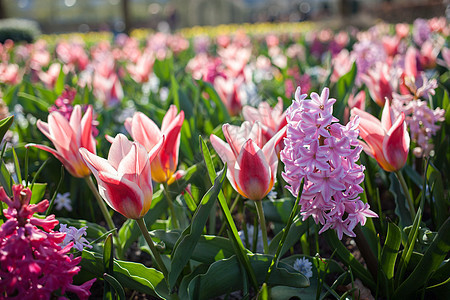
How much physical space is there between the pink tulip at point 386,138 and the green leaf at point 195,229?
0.45 meters

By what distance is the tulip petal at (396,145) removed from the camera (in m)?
1.33

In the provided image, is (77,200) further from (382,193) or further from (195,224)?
(382,193)

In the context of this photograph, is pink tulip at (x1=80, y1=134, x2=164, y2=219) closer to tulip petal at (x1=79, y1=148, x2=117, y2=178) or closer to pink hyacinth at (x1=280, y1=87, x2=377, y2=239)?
tulip petal at (x1=79, y1=148, x2=117, y2=178)

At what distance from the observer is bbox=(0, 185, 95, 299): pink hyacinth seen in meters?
0.94

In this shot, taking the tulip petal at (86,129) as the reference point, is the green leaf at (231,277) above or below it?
below

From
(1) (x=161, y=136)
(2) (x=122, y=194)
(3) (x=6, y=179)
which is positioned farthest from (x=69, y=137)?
(2) (x=122, y=194)

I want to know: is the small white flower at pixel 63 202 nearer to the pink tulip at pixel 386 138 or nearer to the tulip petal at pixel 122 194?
the tulip petal at pixel 122 194

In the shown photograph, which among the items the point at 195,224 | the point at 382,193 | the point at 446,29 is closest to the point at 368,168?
the point at 382,193

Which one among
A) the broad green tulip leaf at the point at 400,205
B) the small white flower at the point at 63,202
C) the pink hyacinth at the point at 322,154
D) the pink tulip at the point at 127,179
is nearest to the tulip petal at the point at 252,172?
the pink hyacinth at the point at 322,154

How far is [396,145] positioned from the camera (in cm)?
136

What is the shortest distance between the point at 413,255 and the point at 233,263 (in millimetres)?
530

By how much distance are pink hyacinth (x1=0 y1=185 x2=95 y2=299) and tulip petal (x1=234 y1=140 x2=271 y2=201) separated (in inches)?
19.1

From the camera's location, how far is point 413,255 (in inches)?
55.1

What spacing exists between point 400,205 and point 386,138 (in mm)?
460
